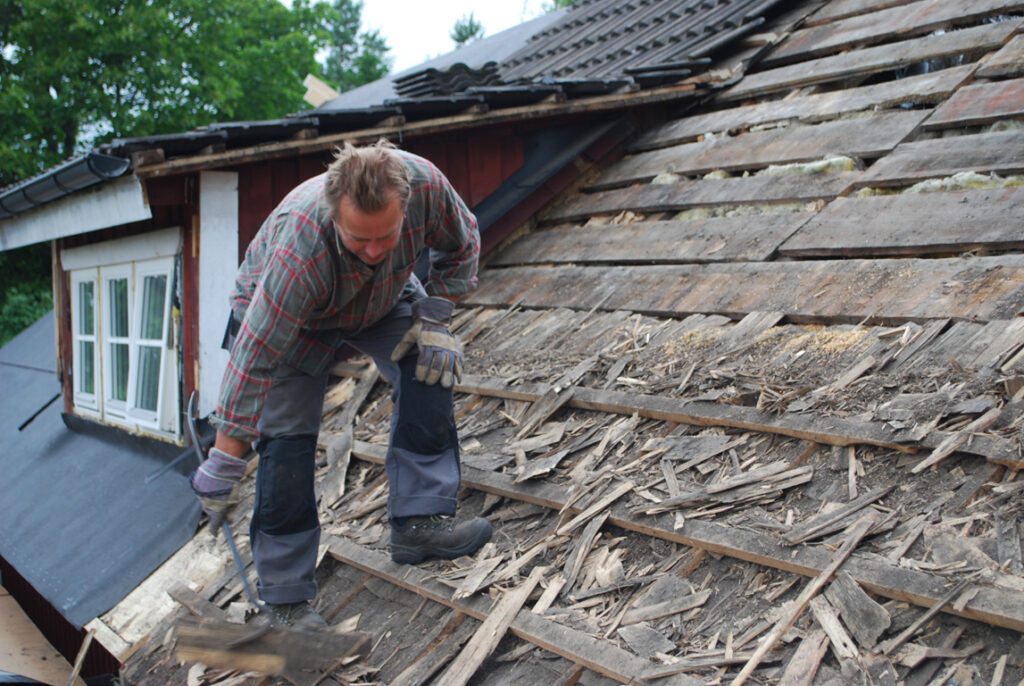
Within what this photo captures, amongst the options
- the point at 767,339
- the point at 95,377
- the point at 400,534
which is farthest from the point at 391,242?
the point at 95,377

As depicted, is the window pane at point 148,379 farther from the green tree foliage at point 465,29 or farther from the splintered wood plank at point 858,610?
the green tree foliage at point 465,29

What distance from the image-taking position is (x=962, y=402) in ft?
7.28

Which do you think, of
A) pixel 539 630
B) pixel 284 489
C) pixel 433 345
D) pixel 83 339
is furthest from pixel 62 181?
pixel 539 630

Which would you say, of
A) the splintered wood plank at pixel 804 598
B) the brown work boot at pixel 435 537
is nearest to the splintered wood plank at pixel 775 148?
the splintered wood plank at pixel 804 598

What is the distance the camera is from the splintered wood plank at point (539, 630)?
1926 millimetres

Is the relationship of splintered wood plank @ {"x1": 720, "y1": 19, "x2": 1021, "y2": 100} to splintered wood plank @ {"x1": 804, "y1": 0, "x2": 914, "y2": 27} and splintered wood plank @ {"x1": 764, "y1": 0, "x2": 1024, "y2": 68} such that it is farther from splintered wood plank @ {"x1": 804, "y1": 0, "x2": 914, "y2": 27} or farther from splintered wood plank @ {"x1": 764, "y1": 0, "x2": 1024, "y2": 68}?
splintered wood plank @ {"x1": 804, "y1": 0, "x2": 914, "y2": 27}

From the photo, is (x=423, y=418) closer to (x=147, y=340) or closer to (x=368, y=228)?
(x=368, y=228)

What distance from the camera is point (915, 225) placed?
3182mm

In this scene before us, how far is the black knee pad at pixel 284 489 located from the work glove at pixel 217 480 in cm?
11

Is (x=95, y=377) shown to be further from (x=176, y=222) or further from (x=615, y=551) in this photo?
(x=615, y=551)

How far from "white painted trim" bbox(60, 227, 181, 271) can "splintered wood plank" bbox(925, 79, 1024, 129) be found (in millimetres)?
4141

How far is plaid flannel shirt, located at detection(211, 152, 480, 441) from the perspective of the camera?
8.45 feet

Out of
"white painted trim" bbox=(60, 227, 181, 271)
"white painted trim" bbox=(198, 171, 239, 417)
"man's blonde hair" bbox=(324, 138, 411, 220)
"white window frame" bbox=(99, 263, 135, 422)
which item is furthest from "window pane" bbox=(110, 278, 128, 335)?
"man's blonde hair" bbox=(324, 138, 411, 220)

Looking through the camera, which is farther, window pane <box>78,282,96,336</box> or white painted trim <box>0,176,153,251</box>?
window pane <box>78,282,96,336</box>
